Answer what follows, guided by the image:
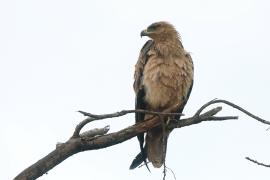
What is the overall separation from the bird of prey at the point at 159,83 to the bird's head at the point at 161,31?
0.29 metres

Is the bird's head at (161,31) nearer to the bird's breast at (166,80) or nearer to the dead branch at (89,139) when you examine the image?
the bird's breast at (166,80)

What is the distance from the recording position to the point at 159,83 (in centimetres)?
809

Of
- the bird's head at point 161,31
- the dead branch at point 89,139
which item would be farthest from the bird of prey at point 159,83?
the dead branch at point 89,139

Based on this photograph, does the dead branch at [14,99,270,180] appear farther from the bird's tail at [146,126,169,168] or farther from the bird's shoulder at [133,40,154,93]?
the bird's shoulder at [133,40,154,93]

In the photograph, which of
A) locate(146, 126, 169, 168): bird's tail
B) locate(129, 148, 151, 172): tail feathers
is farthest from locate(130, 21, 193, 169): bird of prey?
locate(129, 148, 151, 172): tail feathers

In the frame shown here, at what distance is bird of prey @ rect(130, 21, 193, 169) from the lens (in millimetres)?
8086

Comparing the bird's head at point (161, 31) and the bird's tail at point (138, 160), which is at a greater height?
the bird's head at point (161, 31)

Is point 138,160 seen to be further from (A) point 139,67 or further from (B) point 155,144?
(A) point 139,67

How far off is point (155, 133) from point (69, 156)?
2658mm

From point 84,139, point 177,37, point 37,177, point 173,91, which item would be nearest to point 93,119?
point 84,139

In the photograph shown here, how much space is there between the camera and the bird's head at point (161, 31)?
8781 millimetres

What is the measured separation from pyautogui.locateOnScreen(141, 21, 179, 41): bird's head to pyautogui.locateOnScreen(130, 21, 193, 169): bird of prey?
0.29 metres

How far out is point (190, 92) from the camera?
852cm

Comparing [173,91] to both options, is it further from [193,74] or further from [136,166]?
[136,166]
